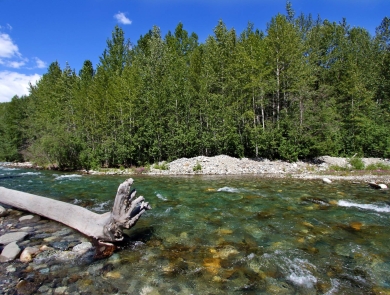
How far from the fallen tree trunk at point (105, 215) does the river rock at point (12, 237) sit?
32.6 inches

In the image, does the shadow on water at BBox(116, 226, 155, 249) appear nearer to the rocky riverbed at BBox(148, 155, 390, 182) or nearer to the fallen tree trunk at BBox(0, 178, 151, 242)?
the fallen tree trunk at BBox(0, 178, 151, 242)

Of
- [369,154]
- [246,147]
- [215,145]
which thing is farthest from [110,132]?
[369,154]

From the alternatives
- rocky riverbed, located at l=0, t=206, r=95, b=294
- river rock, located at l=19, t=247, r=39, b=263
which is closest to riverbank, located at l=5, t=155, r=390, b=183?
rocky riverbed, located at l=0, t=206, r=95, b=294

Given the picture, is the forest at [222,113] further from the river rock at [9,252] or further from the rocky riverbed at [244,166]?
the river rock at [9,252]

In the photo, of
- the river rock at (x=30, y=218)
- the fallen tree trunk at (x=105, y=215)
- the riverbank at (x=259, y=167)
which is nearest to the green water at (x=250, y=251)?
the fallen tree trunk at (x=105, y=215)

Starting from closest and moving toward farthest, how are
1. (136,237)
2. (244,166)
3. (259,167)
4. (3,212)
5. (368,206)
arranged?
(136,237) → (3,212) → (368,206) → (259,167) → (244,166)

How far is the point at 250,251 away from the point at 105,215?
3353 mm

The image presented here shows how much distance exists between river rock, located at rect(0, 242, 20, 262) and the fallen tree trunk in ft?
4.01

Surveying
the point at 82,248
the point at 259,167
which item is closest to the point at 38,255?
the point at 82,248

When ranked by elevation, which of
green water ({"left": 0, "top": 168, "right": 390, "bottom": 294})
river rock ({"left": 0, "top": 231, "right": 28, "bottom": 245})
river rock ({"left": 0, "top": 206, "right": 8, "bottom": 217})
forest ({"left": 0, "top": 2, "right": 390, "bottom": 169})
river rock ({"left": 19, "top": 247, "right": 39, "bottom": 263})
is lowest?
green water ({"left": 0, "top": 168, "right": 390, "bottom": 294})

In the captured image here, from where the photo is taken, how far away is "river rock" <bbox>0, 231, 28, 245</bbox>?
5.79m

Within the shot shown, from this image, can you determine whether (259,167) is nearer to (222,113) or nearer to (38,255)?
(222,113)

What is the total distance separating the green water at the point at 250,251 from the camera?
13.7ft

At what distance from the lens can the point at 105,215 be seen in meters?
5.48
